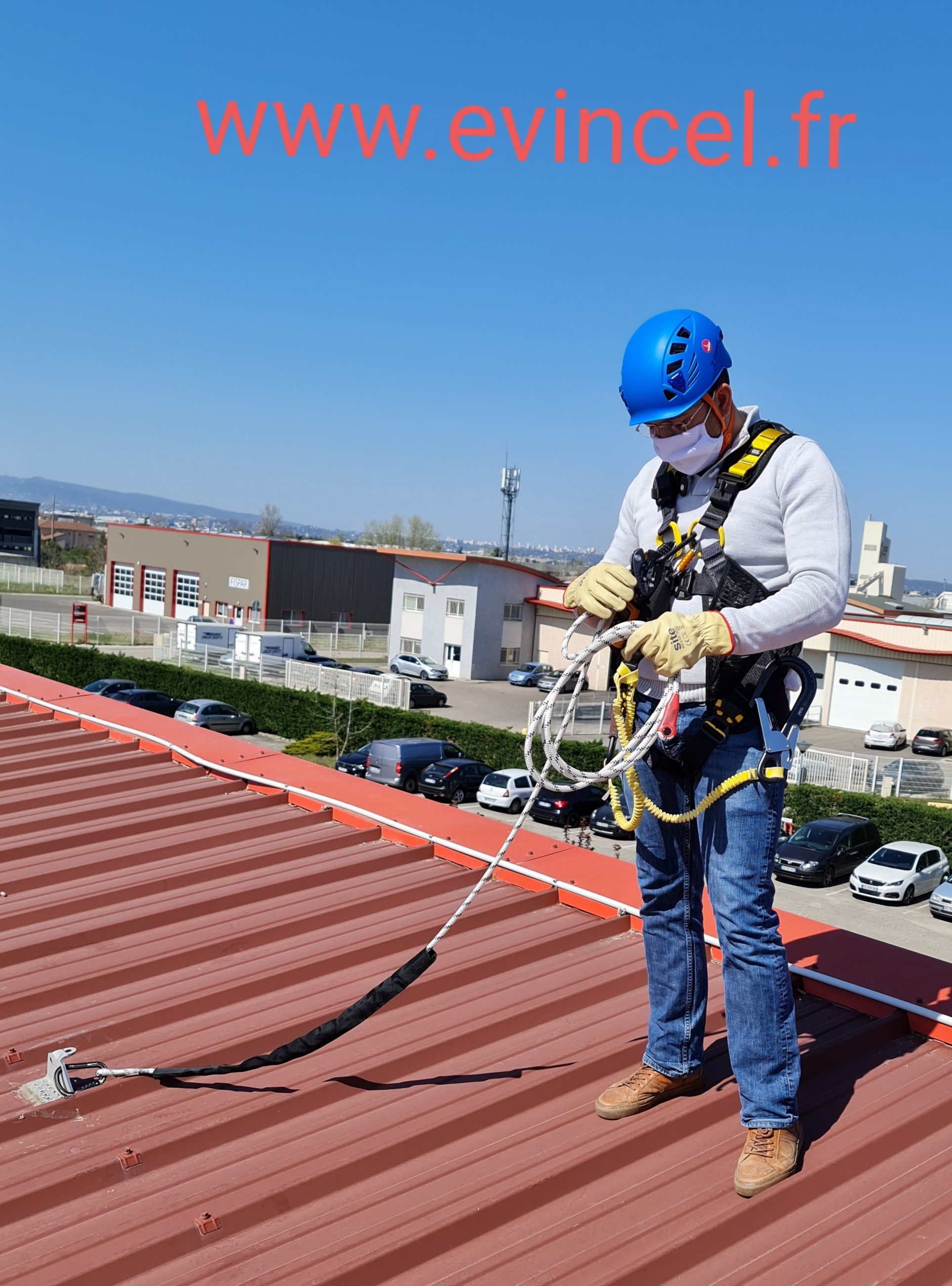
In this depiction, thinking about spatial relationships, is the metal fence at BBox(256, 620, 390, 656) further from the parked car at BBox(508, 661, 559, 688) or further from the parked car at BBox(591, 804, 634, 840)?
the parked car at BBox(591, 804, 634, 840)

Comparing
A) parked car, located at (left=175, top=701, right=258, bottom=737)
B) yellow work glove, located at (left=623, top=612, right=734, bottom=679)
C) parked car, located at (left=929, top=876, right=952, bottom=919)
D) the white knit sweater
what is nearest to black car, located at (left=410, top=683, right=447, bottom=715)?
parked car, located at (left=175, top=701, right=258, bottom=737)

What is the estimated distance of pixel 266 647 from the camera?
128 feet

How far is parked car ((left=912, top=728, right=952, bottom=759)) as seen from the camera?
33.1 metres

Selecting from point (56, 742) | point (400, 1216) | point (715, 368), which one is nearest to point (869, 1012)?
point (400, 1216)

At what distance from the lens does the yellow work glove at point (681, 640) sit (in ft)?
7.98

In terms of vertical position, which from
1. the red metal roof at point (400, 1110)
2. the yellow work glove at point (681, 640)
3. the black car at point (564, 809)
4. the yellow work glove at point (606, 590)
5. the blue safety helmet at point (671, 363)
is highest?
the blue safety helmet at point (671, 363)

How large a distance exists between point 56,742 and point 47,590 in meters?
64.5

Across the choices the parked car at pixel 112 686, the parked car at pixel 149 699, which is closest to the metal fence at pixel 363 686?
the parked car at pixel 149 699

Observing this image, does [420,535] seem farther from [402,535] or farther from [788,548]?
[788,548]

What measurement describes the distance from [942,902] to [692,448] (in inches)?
728

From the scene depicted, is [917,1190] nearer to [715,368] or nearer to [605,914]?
[605,914]

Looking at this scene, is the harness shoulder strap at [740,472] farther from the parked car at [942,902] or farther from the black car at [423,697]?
the black car at [423,697]

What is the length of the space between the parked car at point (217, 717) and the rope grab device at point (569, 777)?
2534 centimetres

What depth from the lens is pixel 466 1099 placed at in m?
2.92
